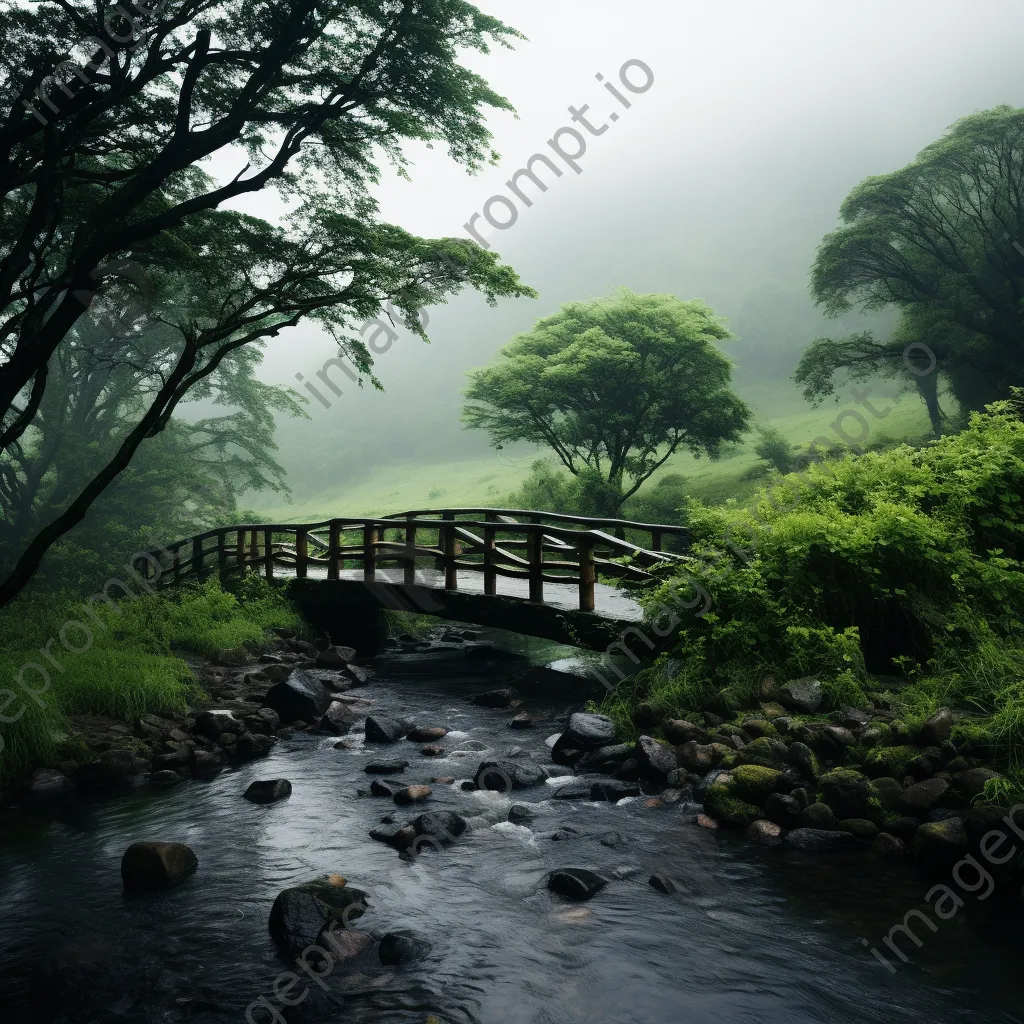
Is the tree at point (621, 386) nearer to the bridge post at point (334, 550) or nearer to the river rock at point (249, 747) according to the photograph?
the bridge post at point (334, 550)

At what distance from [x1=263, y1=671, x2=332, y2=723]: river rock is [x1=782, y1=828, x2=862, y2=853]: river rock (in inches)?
248

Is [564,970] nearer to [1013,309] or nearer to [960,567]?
[960,567]

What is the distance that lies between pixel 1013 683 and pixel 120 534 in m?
26.6

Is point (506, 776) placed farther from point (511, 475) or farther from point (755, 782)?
point (511, 475)

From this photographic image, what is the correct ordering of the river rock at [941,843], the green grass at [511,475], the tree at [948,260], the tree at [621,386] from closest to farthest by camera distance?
the river rock at [941,843]
the tree at [621,386]
the tree at [948,260]
the green grass at [511,475]

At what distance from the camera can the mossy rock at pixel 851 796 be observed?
5.73m

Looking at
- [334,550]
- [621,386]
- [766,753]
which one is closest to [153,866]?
[766,753]

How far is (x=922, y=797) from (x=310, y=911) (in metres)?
4.25

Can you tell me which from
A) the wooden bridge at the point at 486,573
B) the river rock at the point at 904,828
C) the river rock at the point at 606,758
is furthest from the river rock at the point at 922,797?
the wooden bridge at the point at 486,573

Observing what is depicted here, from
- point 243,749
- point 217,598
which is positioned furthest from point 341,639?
point 243,749

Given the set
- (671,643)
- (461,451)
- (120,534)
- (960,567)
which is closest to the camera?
(960,567)

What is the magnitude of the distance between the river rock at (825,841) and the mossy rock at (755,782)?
492mm

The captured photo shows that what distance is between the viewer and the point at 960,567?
25.0ft

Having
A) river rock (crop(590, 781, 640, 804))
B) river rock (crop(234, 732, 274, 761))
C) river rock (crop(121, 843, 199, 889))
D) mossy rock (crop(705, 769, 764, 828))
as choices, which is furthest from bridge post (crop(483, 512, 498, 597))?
river rock (crop(121, 843, 199, 889))
